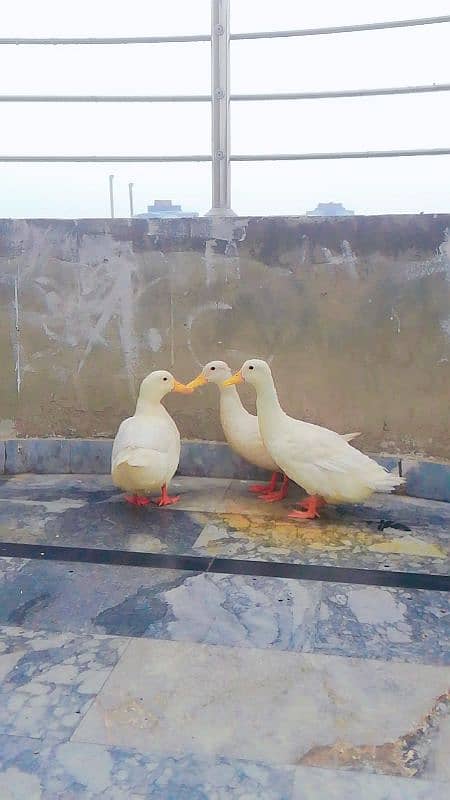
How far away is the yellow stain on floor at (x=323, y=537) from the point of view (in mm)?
3035

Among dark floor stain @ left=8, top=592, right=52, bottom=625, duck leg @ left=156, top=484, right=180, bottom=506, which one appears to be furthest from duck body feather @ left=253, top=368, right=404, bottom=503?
dark floor stain @ left=8, top=592, right=52, bottom=625

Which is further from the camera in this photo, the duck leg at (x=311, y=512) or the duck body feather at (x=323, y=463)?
the duck leg at (x=311, y=512)

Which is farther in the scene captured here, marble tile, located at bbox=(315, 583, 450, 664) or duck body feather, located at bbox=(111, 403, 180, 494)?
duck body feather, located at bbox=(111, 403, 180, 494)

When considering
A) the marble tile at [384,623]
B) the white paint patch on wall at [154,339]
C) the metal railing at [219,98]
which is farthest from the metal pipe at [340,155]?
the marble tile at [384,623]

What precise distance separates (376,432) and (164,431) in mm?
1224

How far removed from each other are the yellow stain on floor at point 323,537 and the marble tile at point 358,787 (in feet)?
4.53

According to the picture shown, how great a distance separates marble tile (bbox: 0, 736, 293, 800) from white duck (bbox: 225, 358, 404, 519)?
1.67m

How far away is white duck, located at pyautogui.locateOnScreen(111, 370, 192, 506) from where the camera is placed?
10.8 feet

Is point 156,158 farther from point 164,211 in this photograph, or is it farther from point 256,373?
point 256,373

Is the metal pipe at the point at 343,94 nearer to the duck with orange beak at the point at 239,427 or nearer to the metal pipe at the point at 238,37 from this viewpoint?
the metal pipe at the point at 238,37

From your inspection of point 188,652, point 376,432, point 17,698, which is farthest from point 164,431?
point 17,698

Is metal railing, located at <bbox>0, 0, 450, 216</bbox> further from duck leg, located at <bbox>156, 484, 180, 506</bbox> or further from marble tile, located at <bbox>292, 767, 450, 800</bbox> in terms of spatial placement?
marble tile, located at <bbox>292, 767, 450, 800</bbox>

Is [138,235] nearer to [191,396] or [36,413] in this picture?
[191,396]

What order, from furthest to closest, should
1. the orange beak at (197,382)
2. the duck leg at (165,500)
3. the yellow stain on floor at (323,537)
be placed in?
the orange beak at (197,382), the duck leg at (165,500), the yellow stain on floor at (323,537)
